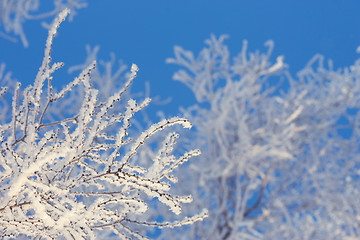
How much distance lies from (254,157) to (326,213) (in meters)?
1.93

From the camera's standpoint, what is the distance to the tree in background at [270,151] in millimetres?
5664

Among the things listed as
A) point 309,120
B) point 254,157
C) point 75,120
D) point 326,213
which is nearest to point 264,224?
point 326,213

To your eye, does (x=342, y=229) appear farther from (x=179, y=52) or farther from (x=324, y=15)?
(x=324, y=15)

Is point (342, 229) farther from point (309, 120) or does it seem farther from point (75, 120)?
point (75, 120)

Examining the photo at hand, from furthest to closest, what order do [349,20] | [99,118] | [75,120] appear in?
[349,20]
[75,120]
[99,118]

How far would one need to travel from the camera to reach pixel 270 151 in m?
5.43

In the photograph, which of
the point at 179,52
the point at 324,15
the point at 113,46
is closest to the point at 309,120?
the point at 179,52

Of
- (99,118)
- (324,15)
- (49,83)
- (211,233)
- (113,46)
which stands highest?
(324,15)

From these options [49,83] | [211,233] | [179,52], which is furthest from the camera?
[179,52]

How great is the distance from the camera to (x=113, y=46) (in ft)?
549

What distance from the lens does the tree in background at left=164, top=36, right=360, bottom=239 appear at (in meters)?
5.66

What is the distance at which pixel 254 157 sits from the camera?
18.7 ft

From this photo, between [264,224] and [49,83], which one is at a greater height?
[264,224]

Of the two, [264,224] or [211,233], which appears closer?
[211,233]
